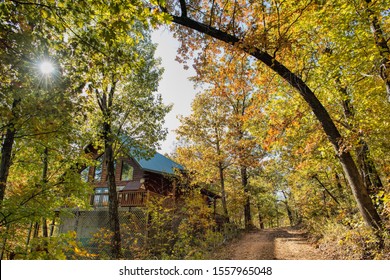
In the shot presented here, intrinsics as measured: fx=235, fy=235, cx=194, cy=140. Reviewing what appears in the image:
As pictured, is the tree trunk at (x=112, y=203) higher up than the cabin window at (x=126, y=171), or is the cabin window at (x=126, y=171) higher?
the cabin window at (x=126, y=171)

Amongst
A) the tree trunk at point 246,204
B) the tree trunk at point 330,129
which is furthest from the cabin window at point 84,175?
the tree trunk at point 246,204

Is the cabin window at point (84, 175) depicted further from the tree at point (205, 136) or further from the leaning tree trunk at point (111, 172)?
the tree at point (205, 136)

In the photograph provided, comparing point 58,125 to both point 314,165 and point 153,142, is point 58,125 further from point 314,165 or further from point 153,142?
point 314,165

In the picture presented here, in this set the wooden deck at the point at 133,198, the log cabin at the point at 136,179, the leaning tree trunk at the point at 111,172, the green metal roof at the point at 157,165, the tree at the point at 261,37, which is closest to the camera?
the tree at the point at 261,37

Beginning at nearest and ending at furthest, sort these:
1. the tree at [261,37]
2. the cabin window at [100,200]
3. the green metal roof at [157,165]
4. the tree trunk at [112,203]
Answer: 1. the tree at [261,37]
2. the tree trunk at [112,203]
3. the green metal roof at [157,165]
4. the cabin window at [100,200]

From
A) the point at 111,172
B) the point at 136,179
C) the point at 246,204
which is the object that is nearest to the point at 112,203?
the point at 111,172

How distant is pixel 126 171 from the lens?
850 inches

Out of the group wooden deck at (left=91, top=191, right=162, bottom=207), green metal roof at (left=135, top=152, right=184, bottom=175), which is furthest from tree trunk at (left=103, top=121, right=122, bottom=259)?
green metal roof at (left=135, top=152, right=184, bottom=175)

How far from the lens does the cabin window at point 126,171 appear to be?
21170mm

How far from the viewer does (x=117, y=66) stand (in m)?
5.05

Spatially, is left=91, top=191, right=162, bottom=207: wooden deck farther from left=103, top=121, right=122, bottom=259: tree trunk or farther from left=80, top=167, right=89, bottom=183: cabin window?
left=103, top=121, right=122, bottom=259: tree trunk

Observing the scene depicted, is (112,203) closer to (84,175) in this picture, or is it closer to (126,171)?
(84,175)

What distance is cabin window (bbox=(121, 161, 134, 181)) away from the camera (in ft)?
69.5

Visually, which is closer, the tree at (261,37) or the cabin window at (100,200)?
the tree at (261,37)
